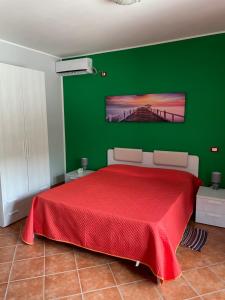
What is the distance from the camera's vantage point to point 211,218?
3.07 metres

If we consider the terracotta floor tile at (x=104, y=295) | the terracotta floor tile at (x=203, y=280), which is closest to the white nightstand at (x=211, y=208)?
the terracotta floor tile at (x=203, y=280)

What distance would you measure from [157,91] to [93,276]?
110 inches

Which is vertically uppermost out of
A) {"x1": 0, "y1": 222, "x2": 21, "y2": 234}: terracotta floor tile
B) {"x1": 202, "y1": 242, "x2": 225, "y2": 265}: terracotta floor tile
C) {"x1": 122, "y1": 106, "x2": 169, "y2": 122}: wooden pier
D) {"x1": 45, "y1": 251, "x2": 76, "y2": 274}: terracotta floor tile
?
{"x1": 122, "y1": 106, "x2": 169, "y2": 122}: wooden pier

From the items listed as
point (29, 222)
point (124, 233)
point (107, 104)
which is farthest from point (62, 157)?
point (124, 233)

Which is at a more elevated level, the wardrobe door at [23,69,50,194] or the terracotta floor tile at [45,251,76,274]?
the wardrobe door at [23,69,50,194]

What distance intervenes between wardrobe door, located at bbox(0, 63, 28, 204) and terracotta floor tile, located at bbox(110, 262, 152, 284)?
1758mm

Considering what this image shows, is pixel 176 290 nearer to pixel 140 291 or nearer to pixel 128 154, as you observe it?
pixel 140 291

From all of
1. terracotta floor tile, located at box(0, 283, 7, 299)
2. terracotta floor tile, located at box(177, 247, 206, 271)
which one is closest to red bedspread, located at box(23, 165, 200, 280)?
terracotta floor tile, located at box(177, 247, 206, 271)

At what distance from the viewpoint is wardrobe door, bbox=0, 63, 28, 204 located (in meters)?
3.04

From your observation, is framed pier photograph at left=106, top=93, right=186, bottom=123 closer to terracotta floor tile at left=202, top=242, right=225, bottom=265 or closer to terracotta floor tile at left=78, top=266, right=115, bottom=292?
terracotta floor tile at left=202, top=242, right=225, bottom=265

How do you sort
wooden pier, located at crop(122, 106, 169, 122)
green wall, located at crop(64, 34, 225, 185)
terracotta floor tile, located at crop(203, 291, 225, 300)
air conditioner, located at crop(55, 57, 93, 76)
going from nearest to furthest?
terracotta floor tile, located at crop(203, 291, 225, 300) < green wall, located at crop(64, 34, 225, 185) < wooden pier, located at crop(122, 106, 169, 122) < air conditioner, located at crop(55, 57, 93, 76)

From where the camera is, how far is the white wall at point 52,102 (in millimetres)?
3786

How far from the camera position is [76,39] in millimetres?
3387

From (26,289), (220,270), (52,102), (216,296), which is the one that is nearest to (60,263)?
(26,289)
